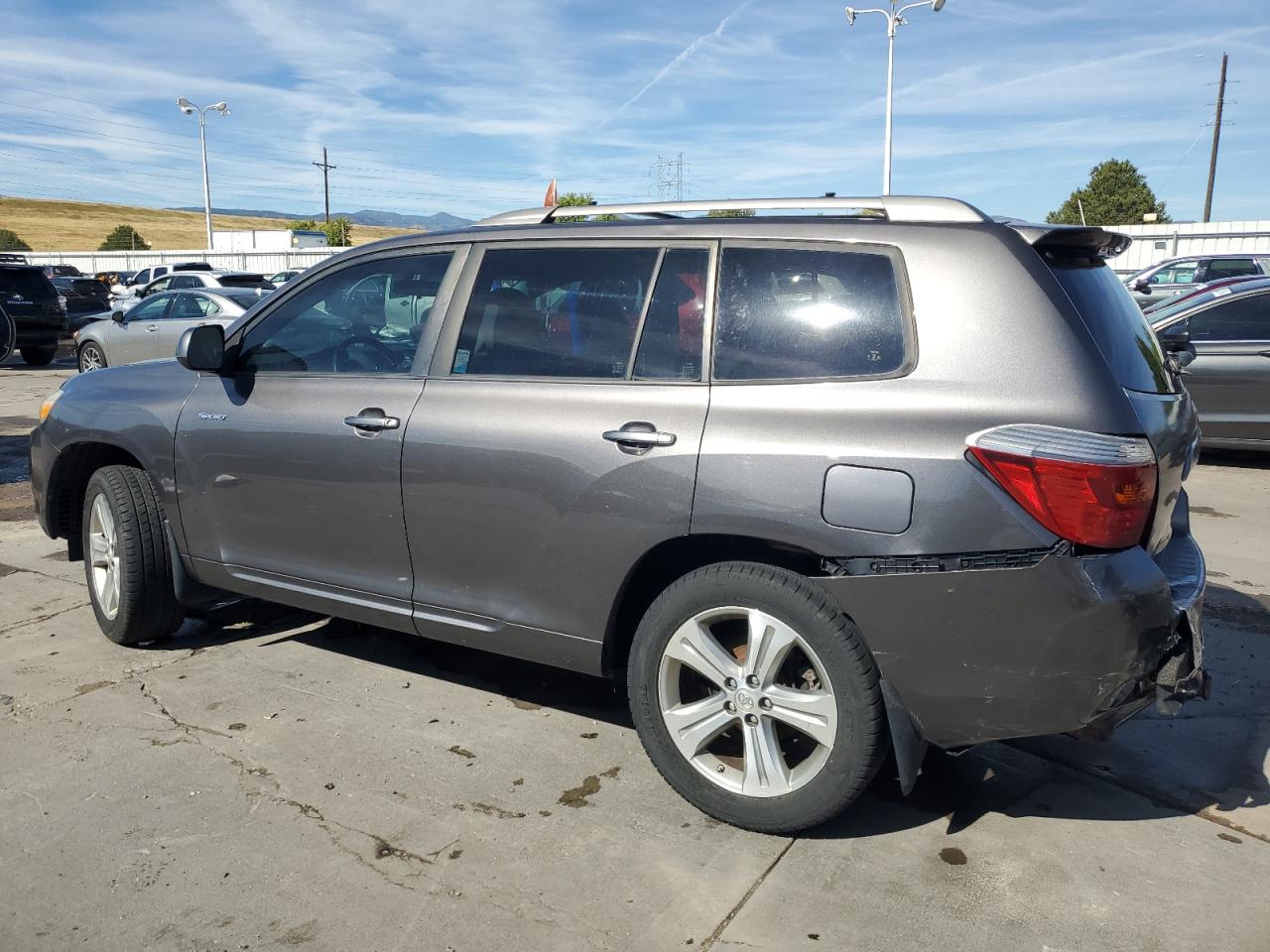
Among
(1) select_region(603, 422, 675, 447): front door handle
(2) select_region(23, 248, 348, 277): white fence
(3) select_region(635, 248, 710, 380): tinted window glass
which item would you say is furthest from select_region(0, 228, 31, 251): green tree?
(1) select_region(603, 422, 675, 447): front door handle

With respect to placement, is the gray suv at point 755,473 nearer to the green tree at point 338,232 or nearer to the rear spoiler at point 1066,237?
the rear spoiler at point 1066,237

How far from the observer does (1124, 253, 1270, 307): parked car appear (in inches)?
765

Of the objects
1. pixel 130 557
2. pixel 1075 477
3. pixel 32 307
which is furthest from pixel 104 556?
pixel 32 307

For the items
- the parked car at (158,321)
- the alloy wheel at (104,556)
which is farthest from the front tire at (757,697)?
the parked car at (158,321)

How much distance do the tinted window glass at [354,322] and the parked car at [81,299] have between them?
86.3 feet

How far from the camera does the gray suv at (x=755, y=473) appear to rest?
106 inches

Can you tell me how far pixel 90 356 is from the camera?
16312 mm

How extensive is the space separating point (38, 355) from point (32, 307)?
1345 mm

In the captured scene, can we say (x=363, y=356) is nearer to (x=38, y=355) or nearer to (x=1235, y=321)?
(x=1235, y=321)

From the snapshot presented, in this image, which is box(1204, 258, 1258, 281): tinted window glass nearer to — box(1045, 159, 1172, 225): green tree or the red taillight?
the red taillight

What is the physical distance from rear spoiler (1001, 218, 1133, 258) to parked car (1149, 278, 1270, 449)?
632 centimetres

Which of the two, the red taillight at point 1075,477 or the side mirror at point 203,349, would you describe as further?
the side mirror at point 203,349

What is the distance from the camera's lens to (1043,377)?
8.93ft

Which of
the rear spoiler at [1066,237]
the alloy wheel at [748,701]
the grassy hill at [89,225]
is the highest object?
the grassy hill at [89,225]
